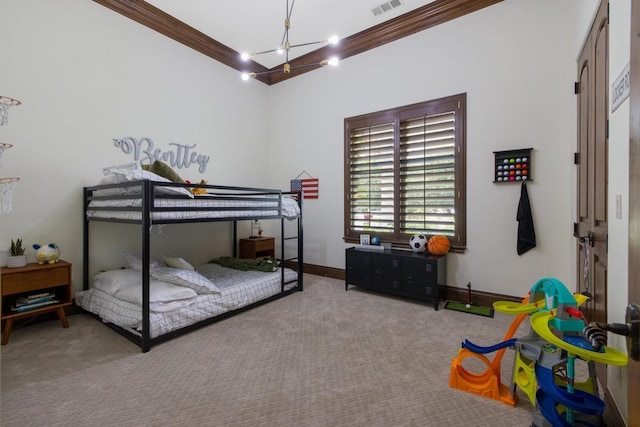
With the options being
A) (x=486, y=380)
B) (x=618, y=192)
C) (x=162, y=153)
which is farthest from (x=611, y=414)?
(x=162, y=153)

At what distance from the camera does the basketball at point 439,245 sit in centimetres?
323

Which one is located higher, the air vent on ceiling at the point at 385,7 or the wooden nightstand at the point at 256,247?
the air vent on ceiling at the point at 385,7

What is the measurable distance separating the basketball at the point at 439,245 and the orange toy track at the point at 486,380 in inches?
59.4

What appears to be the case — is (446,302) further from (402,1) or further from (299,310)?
(402,1)

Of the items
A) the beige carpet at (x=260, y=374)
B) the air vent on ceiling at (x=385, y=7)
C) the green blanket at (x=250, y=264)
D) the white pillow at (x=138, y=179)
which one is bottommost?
the beige carpet at (x=260, y=374)

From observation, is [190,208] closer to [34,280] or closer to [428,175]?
[34,280]

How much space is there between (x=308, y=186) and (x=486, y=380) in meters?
3.36

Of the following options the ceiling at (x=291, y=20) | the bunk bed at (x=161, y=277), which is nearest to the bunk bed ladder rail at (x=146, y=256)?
the bunk bed at (x=161, y=277)

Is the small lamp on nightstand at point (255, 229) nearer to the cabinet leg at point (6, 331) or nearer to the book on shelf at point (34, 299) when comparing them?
the book on shelf at point (34, 299)

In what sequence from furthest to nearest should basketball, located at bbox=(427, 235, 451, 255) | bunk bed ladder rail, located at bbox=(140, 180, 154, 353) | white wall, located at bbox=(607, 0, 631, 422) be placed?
1. basketball, located at bbox=(427, 235, 451, 255)
2. bunk bed ladder rail, located at bbox=(140, 180, 154, 353)
3. white wall, located at bbox=(607, 0, 631, 422)

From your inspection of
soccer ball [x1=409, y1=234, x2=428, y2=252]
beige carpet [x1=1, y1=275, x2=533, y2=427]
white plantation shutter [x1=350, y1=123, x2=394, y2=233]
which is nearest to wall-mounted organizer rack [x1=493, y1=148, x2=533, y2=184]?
soccer ball [x1=409, y1=234, x2=428, y2=252]

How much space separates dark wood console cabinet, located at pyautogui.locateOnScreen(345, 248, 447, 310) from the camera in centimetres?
309

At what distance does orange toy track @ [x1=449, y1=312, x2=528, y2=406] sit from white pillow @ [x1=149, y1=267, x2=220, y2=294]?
2.07 metres

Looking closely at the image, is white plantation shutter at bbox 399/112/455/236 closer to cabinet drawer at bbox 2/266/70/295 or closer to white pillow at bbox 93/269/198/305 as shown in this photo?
white pillow at bbox 93/269/198/305
